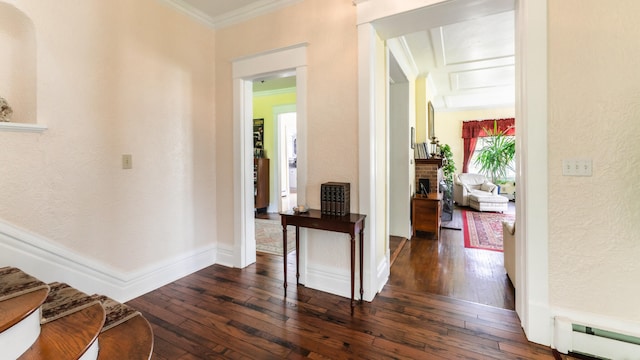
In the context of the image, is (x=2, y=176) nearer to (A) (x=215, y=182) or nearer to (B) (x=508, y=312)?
(A) (x=215, y=182)

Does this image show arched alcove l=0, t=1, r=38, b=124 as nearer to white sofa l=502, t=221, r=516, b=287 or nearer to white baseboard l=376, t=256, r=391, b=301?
white baseboard l=376, t=256, r=391, b=301

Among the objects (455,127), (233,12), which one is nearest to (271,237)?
(233,12)

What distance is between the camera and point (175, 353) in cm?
172

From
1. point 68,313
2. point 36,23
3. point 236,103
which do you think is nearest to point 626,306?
point 68,313

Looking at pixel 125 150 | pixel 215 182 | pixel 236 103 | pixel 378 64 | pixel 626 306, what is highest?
pixel 378 64

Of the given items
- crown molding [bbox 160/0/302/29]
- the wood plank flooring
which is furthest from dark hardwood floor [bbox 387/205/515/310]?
crown molding [bbox 160/0/302/29]

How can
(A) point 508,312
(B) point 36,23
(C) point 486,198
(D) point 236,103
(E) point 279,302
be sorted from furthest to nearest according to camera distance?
(C) point 486,198, (D) point 236,103, (E) point 279,302, (A) point 508,312, (B) point 36,23

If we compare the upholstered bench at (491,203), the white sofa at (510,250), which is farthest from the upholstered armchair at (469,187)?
the white sofa at (510,250)

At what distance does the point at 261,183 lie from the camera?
607 cm

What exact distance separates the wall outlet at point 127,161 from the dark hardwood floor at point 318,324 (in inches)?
46.6

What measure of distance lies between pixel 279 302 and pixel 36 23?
2.76 m

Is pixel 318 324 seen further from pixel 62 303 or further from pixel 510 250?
pixel 510 250

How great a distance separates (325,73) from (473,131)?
23.0 feet

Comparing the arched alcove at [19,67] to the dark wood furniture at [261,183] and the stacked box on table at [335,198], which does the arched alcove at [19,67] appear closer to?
the stacked box on table at [335,198]
